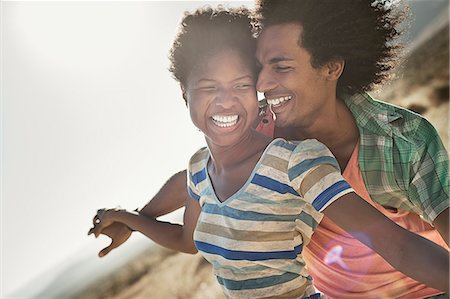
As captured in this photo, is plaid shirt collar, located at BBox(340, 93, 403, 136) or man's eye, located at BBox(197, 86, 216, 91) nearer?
man's eye, located at BBox(197, 86, 216, 91)

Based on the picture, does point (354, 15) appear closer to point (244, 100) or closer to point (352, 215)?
point (244, 100)

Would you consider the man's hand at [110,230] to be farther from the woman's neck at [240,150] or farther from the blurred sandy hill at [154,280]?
the blurred sandy hill at [154,280]

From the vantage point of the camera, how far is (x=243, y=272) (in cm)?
196

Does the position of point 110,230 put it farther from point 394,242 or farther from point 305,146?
point 394,242

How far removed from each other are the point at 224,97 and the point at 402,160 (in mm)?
703

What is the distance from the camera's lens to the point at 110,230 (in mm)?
2656

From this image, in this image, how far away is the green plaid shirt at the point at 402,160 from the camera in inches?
86.2

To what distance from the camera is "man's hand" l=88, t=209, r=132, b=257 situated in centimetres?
262

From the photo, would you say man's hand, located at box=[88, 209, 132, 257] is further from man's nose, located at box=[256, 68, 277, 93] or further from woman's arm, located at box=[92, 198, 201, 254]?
man's nose, located at box=[256, 68, 277, 93]

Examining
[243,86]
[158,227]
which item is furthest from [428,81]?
[243,86]

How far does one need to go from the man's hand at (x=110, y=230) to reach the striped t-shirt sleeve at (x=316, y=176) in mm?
1045

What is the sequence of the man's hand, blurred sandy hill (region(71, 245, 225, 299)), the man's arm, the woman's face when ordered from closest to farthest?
1. the woman's face
2. the man's arm
3. the man's hand
4. blurred sandy hill (region(71, 245, 225, 299))

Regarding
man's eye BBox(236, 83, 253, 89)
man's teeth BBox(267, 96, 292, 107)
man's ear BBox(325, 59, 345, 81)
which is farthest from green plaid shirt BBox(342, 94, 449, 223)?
man's eye BBox(236, 83, 253, 89)

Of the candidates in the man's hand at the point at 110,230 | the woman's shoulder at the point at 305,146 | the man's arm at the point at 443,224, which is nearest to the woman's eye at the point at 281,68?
the woman's shoulder at the point at 305,146
